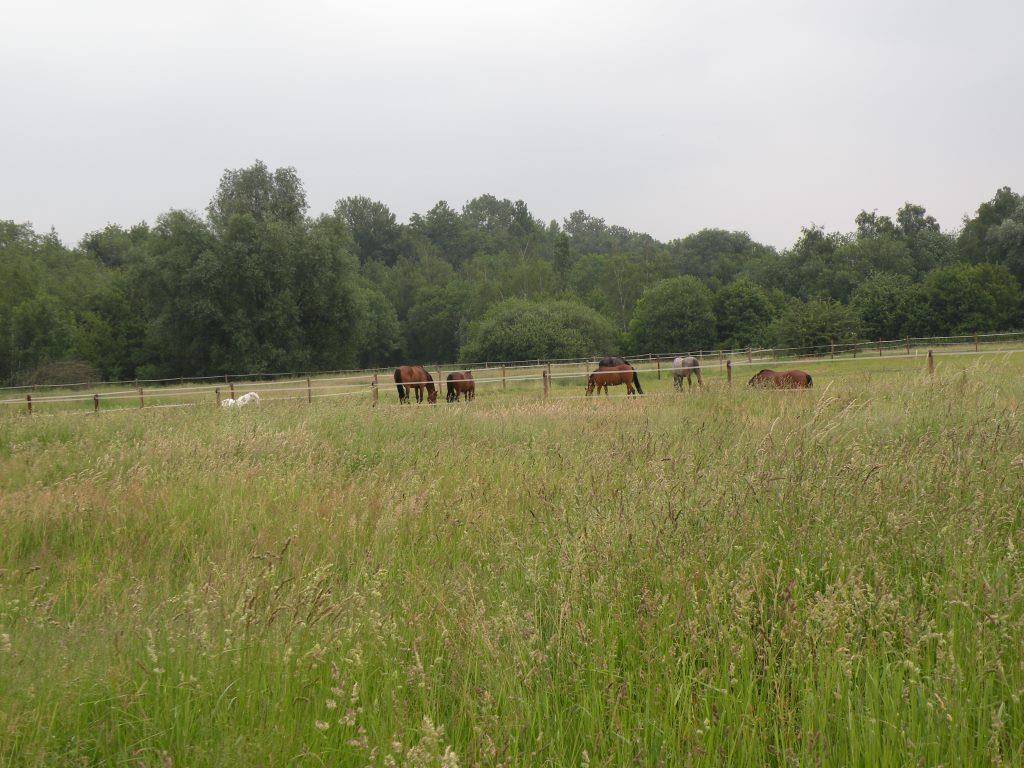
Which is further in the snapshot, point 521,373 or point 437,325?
point 437,325

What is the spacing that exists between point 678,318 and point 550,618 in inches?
2530

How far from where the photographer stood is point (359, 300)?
49.6m

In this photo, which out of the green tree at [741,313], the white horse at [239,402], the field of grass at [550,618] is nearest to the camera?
the field of grass at [550,618]

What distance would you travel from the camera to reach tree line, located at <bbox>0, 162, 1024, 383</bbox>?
45.8m

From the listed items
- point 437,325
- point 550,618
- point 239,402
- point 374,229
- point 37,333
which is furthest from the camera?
point 374,229

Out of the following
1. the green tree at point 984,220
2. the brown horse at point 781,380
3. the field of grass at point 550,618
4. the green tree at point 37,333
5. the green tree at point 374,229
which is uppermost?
the green tree at point 374,229

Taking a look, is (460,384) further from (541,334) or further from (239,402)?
(541,334)

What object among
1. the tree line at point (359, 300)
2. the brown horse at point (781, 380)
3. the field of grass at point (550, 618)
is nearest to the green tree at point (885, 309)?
the tree line at point (359, 300)

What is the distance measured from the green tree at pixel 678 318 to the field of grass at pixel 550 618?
200 ft

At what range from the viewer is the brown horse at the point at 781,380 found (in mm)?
13523

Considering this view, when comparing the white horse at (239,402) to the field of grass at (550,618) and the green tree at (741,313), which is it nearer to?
the field of grass at (550,618)

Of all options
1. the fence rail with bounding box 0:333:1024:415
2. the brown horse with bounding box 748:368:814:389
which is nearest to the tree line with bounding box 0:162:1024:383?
the fence rail with bounding box 0:333:1024:415

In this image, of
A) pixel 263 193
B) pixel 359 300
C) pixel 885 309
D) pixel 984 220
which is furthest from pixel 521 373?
pixel 984 220

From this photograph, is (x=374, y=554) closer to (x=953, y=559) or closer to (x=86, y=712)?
(x=86, y=712)
